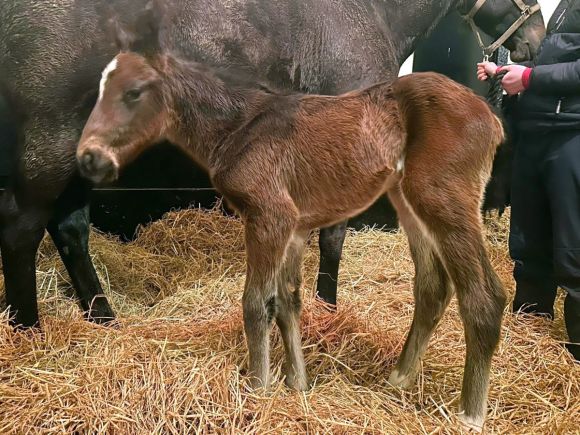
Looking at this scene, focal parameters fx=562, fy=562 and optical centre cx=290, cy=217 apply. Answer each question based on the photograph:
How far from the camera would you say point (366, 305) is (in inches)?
117

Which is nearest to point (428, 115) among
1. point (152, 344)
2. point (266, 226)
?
point (266, 226)

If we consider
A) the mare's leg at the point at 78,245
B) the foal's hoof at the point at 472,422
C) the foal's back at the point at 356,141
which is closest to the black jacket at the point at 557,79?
the foal's back at the point at 356,141

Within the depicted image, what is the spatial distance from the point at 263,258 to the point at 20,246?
118 cm

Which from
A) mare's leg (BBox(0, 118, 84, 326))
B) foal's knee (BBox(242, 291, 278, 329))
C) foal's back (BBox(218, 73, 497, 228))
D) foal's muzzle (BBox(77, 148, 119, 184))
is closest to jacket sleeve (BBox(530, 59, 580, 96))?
foal's back (BBox(218, 73, 497, 228))

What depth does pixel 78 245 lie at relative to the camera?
2.83m

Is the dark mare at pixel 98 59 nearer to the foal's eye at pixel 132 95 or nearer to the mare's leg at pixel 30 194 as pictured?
the mare's leg at pixel 30 194

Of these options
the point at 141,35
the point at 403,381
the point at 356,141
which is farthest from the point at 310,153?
the point at 403,381

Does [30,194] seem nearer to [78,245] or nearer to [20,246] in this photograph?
[20,246]

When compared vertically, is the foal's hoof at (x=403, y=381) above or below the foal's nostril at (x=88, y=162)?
below

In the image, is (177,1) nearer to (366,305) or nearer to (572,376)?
(366,305)

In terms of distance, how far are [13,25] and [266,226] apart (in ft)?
4.40

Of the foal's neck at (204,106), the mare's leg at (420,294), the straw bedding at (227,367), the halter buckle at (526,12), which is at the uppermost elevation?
the halter buckle at (526,12)

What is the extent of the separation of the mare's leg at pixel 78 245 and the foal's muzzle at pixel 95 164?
97 cm

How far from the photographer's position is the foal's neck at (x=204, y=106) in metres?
1.89
